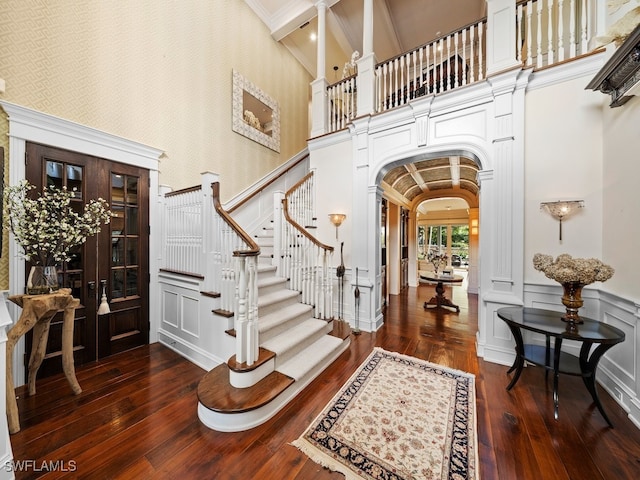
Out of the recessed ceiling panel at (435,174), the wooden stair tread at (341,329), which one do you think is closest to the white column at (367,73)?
the recessed ceiling panel at (435,174)

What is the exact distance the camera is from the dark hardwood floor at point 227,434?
147 cm

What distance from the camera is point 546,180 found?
2.65 meters

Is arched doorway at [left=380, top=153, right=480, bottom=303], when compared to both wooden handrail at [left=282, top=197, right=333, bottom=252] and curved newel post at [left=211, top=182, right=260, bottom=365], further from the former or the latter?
curved newel post at [left=211, top=182, right=260, bottom=365]

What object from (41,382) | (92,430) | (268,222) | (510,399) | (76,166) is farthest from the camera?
(268,222)

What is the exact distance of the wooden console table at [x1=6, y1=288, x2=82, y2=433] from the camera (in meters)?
1.74

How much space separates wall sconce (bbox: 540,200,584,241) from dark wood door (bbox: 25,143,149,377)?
4855mm

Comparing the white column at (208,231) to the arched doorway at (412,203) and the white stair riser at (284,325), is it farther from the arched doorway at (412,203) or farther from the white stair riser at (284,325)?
the arched doorway at (412,203)

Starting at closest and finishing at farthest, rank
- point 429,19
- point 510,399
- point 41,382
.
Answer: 1. point 510,399
2. point 41,382
3. point 429,19

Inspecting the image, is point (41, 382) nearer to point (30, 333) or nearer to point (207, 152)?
point (30, 333)

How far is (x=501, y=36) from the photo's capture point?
Result: 112 inches

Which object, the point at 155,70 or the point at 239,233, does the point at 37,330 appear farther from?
the point at 155,70

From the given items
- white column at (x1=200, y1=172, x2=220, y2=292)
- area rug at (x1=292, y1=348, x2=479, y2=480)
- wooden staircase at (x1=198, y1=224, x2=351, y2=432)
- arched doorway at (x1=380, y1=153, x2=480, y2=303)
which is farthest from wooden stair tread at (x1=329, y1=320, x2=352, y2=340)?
white column at (x1=200, y1=172, x2=220, y2=292)

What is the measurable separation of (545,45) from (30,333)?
279 inches

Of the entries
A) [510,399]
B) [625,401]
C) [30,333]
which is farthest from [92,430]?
[625,401]
